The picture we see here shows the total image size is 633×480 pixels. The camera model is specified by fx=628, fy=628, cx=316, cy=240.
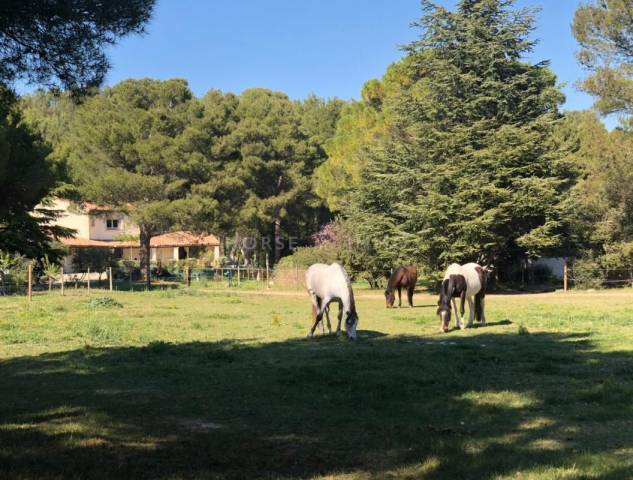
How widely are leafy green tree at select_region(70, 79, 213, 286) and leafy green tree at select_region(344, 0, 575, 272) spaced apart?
13238 millimetres

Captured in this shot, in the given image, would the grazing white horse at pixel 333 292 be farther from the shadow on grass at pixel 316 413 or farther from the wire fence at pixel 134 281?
the wire fence at pixel 134 281

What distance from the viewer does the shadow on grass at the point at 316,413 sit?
5055mm

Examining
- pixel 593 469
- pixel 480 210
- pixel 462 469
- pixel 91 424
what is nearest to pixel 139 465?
pixel 91 424

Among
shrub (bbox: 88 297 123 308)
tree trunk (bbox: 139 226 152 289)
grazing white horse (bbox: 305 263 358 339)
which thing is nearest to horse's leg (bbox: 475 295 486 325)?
grazing white horse (bbox: 305 263 358 339)

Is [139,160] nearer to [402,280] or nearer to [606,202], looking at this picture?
[402,280]

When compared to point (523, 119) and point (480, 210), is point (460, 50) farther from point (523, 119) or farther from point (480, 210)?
point (480, 210)

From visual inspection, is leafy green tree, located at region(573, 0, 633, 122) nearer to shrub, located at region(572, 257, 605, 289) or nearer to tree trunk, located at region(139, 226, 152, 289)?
shrub, located at region(572, 257, 605, 289)

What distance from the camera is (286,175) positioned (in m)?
50.3

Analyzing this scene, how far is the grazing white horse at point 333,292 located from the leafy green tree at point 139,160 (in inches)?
1000

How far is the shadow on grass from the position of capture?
505cm

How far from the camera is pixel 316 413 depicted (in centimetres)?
683

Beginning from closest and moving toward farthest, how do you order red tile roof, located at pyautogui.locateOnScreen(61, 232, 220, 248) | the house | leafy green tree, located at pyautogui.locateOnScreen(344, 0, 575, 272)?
leafy green tree, located at pyautogui.locateOnScreen(344, 0, 575, 272), the house, red tile roof, located at pyautogui.locateOnScreen(61, 232, 220, 248)

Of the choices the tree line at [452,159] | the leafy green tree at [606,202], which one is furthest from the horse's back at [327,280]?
the leafy green tree at [606,202]

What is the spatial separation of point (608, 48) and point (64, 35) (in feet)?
104
